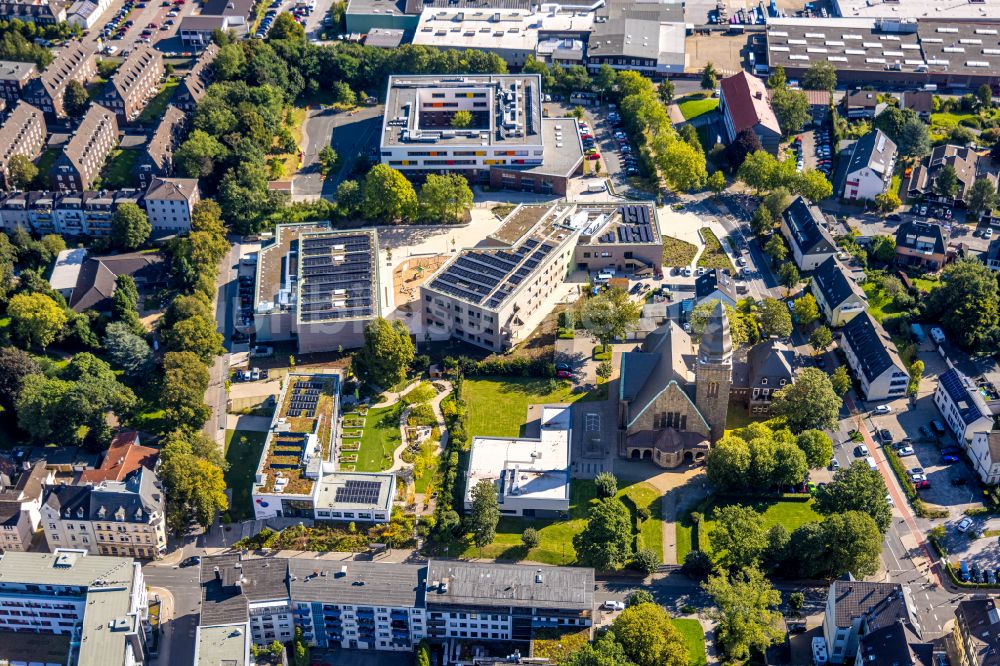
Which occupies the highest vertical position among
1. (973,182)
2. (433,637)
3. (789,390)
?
(973,182)

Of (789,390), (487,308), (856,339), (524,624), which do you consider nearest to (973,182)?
(856,339)

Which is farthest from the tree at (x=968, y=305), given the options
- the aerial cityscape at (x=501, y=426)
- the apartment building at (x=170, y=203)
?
the apartment building at (x=170, y=203)

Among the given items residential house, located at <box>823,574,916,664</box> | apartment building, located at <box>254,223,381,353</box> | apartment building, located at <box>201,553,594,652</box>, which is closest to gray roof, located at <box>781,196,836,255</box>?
apartment building, located at <box>254,223,381,353</box>

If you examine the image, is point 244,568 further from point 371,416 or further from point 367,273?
point 367,273

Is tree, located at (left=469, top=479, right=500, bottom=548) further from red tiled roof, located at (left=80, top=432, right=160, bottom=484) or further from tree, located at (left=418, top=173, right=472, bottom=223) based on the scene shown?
tree, located at (left=418, top=173, right=472, bottom=223)

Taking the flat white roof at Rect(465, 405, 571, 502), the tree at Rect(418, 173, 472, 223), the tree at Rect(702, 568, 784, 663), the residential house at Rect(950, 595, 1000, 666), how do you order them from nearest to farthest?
the residential house at Rect(950, 595, 1000, 666) < the tree at Rect(702, 568, 784, 663) < the flat white roof at Rect(465, 405, 571, 502) < the tree at Rect(418, 173, 472, 223)

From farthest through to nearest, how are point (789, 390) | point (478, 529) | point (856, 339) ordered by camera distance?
1. point (856, 339)
2. point (789, 390)
3. point (478, 529)

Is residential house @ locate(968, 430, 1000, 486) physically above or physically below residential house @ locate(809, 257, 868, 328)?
below
